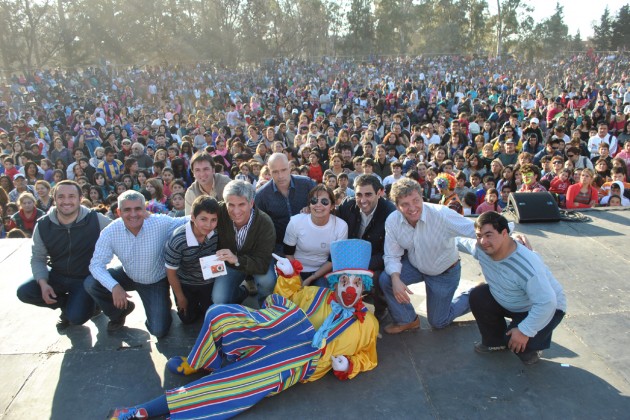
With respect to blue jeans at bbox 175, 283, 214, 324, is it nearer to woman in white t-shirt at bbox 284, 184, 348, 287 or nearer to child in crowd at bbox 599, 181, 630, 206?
woman in white t-shirt at bbox 284, 184, 348, 287

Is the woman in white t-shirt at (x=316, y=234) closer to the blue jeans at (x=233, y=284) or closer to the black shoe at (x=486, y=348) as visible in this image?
the blue jeans at (x=233, y=284)

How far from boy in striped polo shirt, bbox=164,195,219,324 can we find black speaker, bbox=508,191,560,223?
3908 mm

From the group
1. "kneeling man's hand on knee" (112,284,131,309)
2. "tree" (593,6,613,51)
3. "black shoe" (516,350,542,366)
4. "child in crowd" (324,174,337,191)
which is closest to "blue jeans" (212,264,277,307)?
"kneeling man's hand on knee" (112,284,131,309)

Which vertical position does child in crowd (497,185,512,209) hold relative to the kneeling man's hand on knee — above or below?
below

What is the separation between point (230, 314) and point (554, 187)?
5798 millimetres

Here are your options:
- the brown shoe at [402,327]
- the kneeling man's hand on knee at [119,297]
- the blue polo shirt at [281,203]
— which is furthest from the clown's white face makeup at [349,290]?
the kneeling man's hand on knee at [119,297]

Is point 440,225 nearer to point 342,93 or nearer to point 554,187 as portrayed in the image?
point 554,187

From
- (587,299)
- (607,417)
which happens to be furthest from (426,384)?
(587,299)

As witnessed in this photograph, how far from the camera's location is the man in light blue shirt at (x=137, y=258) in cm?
341

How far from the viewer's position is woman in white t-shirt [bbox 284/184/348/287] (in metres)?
3.67

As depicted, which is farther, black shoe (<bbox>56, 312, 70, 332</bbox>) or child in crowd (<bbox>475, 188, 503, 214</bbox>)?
child in crowd (<bbox>475, 188, 503, 214</bbox>)

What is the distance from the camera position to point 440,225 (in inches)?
131

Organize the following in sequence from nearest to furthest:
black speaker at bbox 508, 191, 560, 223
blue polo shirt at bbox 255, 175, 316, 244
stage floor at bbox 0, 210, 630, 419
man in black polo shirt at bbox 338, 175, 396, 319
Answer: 1. stage floor at bbox 0, 210, 630, 419
2. man in black polo shirt at bbox 338, 175, 396, 319
3. blue polo shirt at bbox 255, 175, 316, 244
4. black speaker at bbox 508, 191, 560, 223

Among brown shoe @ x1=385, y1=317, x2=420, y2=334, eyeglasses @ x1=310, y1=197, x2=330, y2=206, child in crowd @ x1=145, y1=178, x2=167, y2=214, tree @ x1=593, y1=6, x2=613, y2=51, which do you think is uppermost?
tree @ x1=593, y1=6, x2=613, y2=51
